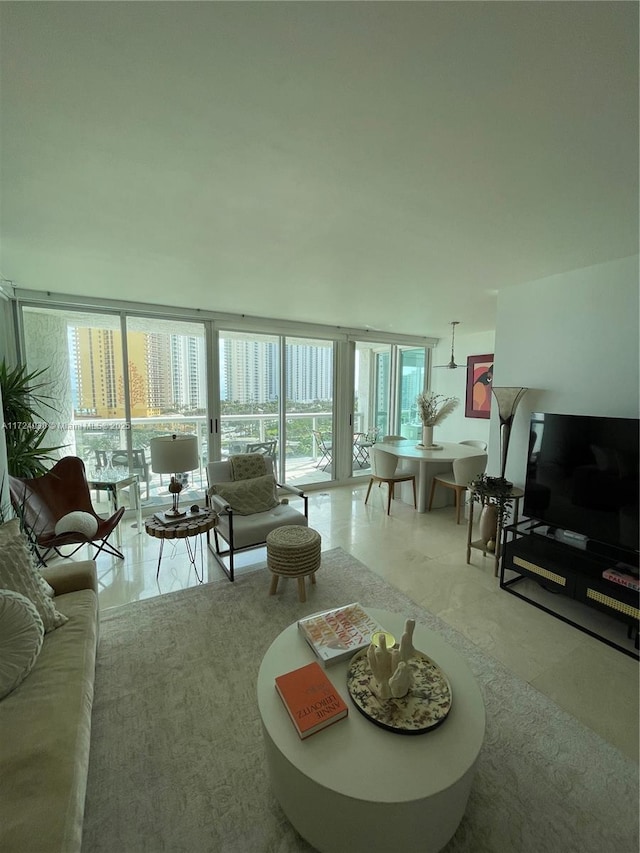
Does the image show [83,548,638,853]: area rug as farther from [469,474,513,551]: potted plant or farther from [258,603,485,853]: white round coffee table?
[469,474,513,551]: potted plant

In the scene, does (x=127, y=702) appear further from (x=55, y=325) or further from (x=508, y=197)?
(x=55, y=325)

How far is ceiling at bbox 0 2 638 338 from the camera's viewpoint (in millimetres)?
941

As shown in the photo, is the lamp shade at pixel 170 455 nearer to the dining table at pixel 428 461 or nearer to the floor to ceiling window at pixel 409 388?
the dining table at pixel 428 461

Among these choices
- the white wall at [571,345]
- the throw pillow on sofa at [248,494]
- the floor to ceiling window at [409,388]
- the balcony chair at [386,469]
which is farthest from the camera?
the floor to ceiling window at [409,388]

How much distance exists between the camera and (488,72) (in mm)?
1065

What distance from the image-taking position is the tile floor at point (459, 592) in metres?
1.82

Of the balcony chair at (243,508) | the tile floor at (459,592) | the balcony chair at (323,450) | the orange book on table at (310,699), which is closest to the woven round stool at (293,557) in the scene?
the tile floor at (459,592)

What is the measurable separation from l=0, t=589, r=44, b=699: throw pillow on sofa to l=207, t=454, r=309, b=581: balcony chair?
1455 millimetres

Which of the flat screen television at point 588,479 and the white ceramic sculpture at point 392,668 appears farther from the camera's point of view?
the flat screen television at point 588,479

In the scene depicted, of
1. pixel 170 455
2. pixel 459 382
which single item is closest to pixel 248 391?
pixel 170 455

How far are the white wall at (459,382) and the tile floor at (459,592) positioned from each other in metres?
1.91

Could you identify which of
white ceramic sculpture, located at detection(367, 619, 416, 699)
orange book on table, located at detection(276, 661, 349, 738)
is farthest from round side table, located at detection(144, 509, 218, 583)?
white ceramic sculpture, located at detection(367, 619, 416, 699)

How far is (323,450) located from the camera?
231 inches

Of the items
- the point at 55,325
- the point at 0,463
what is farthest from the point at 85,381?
the point at 0,463
